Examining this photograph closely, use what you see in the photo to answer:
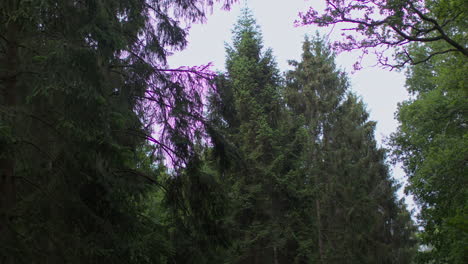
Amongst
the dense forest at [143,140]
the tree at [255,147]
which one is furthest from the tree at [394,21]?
the tree at [255,147]

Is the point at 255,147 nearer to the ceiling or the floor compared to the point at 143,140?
nearer to the ceiling

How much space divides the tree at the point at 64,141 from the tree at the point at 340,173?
37.4 feet

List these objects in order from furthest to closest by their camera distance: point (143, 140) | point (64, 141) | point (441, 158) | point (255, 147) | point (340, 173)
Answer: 1. point (340, 173)
2. point (255, 147)
3. point (441, 158)
4. point (143, 140)
5. point (64, 141)

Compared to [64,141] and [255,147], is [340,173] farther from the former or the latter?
[64,141]

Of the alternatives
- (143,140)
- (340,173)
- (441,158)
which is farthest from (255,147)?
(143,140)

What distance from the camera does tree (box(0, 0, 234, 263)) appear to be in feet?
16.2

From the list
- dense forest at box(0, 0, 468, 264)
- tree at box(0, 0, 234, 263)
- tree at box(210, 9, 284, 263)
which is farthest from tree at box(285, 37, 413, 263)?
tree at box(0, 0, 234, 263)

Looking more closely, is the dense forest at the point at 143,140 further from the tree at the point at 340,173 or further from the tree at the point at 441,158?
the tree at the point at 340,173

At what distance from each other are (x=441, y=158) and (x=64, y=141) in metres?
9.70

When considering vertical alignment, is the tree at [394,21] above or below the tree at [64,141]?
above

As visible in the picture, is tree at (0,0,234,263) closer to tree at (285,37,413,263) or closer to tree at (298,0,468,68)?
tree at (298,0,468,68)

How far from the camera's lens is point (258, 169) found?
1570 centimetres

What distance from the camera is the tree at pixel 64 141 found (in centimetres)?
495

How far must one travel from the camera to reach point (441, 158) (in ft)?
37.2
